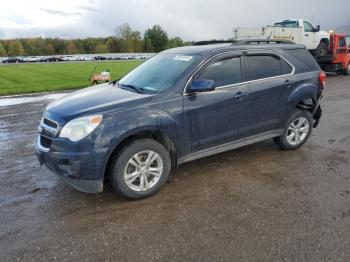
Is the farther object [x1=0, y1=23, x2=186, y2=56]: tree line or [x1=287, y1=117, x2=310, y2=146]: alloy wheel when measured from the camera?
[x1=0, y1=23, x2=186, y2=56]: tree line

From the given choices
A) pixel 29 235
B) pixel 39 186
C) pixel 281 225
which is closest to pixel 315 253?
pixel 281 225

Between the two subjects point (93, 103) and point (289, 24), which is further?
point (289, 24)

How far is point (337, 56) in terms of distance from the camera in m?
18.6

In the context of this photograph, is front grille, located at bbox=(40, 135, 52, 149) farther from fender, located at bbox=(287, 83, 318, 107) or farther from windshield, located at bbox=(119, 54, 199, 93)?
fender, located at bbox=(287, 83, 318, 107)

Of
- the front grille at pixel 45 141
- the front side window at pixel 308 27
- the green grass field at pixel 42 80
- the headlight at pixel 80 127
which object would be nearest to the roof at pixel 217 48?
the headlight at pixel 80 127

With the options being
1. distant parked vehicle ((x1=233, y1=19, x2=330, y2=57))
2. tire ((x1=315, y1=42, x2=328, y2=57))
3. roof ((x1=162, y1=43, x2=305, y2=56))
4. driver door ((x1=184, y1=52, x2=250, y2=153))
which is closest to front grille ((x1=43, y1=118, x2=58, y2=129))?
driver door ((x1=184, y1=52, x2=250, y2=153))

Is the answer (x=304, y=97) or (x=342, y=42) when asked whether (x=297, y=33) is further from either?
(x=304, y=97)

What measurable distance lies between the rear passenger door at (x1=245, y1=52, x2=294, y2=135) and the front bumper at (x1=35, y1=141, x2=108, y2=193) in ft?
8.06

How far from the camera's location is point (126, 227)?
358 centimetres

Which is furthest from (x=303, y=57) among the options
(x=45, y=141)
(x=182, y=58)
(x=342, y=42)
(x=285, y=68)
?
(x=342, y=42)

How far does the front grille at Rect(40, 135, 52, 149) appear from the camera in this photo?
399cm

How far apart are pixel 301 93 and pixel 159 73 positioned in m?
2.45

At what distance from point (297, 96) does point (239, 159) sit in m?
1.42

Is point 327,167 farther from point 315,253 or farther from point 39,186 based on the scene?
point 39,186
